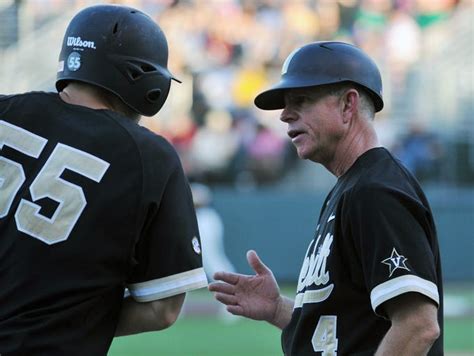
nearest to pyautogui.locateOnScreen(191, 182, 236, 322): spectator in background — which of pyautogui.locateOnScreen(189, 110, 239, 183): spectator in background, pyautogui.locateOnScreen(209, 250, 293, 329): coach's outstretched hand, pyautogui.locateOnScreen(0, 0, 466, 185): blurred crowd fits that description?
pyautogui.locateOnScreen(189, 110, 239, 183): spectator in background

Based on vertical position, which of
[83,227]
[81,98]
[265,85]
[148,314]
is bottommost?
[148,314]

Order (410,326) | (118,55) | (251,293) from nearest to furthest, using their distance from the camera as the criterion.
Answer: (410,326) < (118,55) < (251,293)

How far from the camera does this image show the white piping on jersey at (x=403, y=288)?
291cm

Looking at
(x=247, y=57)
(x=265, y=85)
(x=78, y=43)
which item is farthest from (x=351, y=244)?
(x=247, y=57)

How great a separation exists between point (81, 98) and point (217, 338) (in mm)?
8532

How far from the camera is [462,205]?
55.7 feet

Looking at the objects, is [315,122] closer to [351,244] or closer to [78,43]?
[351,244]

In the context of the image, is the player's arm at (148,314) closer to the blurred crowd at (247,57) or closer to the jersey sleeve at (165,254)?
the jersey sleeve at (165,254)

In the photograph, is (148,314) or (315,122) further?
(315,122)

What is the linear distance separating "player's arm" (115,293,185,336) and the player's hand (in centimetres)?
62

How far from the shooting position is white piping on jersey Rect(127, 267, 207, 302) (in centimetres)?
298

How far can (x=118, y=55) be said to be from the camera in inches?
125

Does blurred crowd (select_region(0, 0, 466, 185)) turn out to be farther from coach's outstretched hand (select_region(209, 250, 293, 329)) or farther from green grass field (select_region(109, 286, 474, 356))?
coach's outstretched hand (select_region(209, 250, 293, 329))

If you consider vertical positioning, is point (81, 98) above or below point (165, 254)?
above
